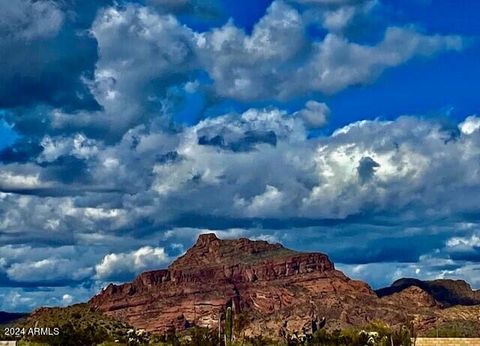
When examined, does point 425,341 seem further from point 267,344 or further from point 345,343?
point 267,344

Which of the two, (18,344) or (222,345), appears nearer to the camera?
(18,344)

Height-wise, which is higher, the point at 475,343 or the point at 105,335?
the point at 105,335

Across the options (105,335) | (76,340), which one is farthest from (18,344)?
(105,335)

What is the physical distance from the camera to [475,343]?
92.5 meters

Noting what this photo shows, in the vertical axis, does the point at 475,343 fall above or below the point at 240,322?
below

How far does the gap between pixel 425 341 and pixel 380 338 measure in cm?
5557

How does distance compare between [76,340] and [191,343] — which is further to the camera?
[191,343]

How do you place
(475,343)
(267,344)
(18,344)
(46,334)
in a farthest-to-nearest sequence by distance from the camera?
(267,344), (46,334), (18,344), (475,343)

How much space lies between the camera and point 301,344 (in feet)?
526

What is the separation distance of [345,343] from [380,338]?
931 centimetres

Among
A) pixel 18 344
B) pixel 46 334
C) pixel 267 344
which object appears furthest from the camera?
pixel 267 344

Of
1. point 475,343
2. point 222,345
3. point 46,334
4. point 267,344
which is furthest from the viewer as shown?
point 267,344

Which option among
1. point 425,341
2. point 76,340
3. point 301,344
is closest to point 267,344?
point 301,344

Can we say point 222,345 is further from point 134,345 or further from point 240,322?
point 134,345
